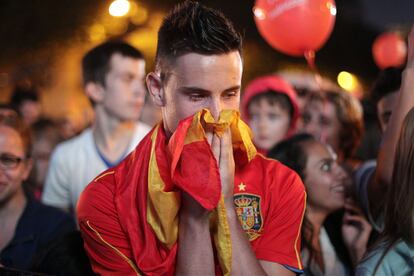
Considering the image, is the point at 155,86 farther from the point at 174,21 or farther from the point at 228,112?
the point at 228,112

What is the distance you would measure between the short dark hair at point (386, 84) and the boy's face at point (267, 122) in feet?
3.13

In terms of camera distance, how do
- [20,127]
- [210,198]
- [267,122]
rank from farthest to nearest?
[267,122] < [20,127] < [210,198]

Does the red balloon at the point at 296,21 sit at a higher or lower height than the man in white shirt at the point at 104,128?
higher

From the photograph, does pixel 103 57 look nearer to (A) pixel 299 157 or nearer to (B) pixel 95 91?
(B) pixel 95 91

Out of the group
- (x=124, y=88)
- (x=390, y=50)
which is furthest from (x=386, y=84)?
(x=390, y=50)

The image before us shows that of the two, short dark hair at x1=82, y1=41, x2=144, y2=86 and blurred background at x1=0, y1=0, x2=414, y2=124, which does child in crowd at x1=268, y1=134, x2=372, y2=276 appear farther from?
blurred background at x1=0, y1=0, x2=414, y2=124

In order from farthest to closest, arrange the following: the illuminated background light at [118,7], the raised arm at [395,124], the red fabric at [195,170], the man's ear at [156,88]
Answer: the illuminated background light at [118,7] < the raised arm at [395,124] < the man's ear at [156,88] < the red fabric at [195,170]

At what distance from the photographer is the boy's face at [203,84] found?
255cm

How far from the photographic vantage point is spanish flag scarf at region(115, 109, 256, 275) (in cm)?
239

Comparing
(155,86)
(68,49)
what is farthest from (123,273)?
(68,49)

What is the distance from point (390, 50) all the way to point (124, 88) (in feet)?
14.8

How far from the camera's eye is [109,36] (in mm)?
10852

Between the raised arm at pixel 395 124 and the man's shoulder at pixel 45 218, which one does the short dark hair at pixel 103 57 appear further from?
the raised arm at pixel 395 124

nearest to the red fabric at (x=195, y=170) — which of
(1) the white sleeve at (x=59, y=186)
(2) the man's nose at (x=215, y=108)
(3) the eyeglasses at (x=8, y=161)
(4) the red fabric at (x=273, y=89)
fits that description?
(2) the man's nose at (x=215, y=108)
